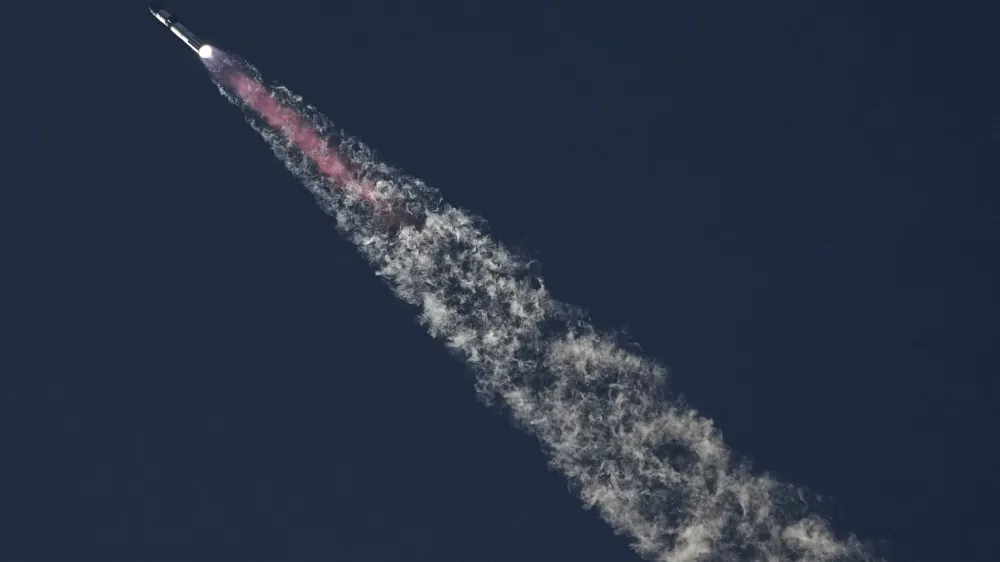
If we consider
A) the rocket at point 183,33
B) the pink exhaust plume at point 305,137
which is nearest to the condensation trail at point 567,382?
the pink exhaust plume at point 305,137

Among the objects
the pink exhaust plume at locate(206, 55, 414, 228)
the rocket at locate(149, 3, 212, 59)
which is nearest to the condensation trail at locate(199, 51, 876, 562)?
the pink exhaust plume at locate(206, 55, 414, 228)

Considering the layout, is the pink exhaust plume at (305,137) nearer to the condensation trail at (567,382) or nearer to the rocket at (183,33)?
the condensation trail at (567,382)

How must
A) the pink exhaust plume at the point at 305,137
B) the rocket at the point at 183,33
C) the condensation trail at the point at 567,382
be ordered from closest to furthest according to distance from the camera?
the condensation trail at the point at 567,382
the pink exhaust plume at the point at 305,137
the rocket at the point at 183,33

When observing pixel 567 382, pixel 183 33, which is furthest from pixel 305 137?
pixel 567 382

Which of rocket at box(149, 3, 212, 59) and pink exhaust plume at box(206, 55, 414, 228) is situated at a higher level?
rocket at box(149, 3, 212, 59)

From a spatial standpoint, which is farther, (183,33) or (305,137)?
(183,33)

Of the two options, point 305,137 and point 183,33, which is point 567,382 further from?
point 183,33

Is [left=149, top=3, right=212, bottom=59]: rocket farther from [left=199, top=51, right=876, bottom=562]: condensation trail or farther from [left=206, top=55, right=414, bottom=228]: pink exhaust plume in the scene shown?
[left=199, top=51, right=876, bottom=562]: condensation trail
